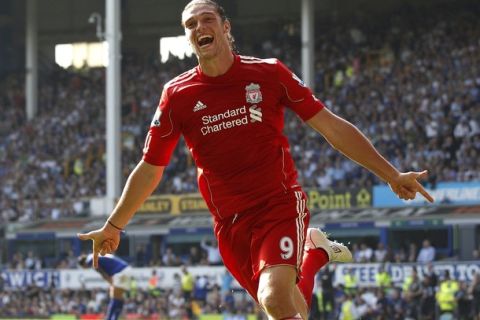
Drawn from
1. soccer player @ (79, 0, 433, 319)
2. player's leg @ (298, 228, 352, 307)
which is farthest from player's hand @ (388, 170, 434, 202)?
player's leg @ (298, 228, 352, 307)

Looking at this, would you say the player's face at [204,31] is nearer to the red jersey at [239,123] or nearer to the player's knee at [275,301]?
the red jersey at [239,123]

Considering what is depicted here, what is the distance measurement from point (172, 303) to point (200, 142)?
22.0 metres

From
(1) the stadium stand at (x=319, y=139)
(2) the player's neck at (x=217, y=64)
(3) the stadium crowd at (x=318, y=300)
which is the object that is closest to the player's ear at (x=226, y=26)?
(2) the player's neck at (x=217, y=64)

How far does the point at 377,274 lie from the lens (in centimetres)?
2588

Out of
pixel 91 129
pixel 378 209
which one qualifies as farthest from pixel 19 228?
pixel 378 209

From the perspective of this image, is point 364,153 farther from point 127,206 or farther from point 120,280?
point 120,280

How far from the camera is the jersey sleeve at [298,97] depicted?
23.1 ft

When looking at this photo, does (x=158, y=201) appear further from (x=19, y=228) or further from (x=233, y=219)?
(x=233, y=219)

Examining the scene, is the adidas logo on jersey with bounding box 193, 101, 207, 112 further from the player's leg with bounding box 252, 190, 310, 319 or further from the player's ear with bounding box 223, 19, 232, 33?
the player's leg with bounding box 252, 190, 310, 319

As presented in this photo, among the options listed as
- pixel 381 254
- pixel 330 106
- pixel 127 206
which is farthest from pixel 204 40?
pixel 330 106

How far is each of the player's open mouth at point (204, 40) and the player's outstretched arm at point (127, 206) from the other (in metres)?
0.82

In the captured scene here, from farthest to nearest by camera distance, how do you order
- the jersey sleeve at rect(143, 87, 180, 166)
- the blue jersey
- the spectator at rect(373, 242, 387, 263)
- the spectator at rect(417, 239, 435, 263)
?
the spectator at rect(373, 242, 387, 263) < the spectator at rect(417, 239, 435, 263) < the blue jersey < the jersey sleeve at rect(143, 87, 180, 166)

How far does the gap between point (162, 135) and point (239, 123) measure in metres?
0.50

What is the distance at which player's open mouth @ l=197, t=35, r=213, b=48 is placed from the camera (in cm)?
694
